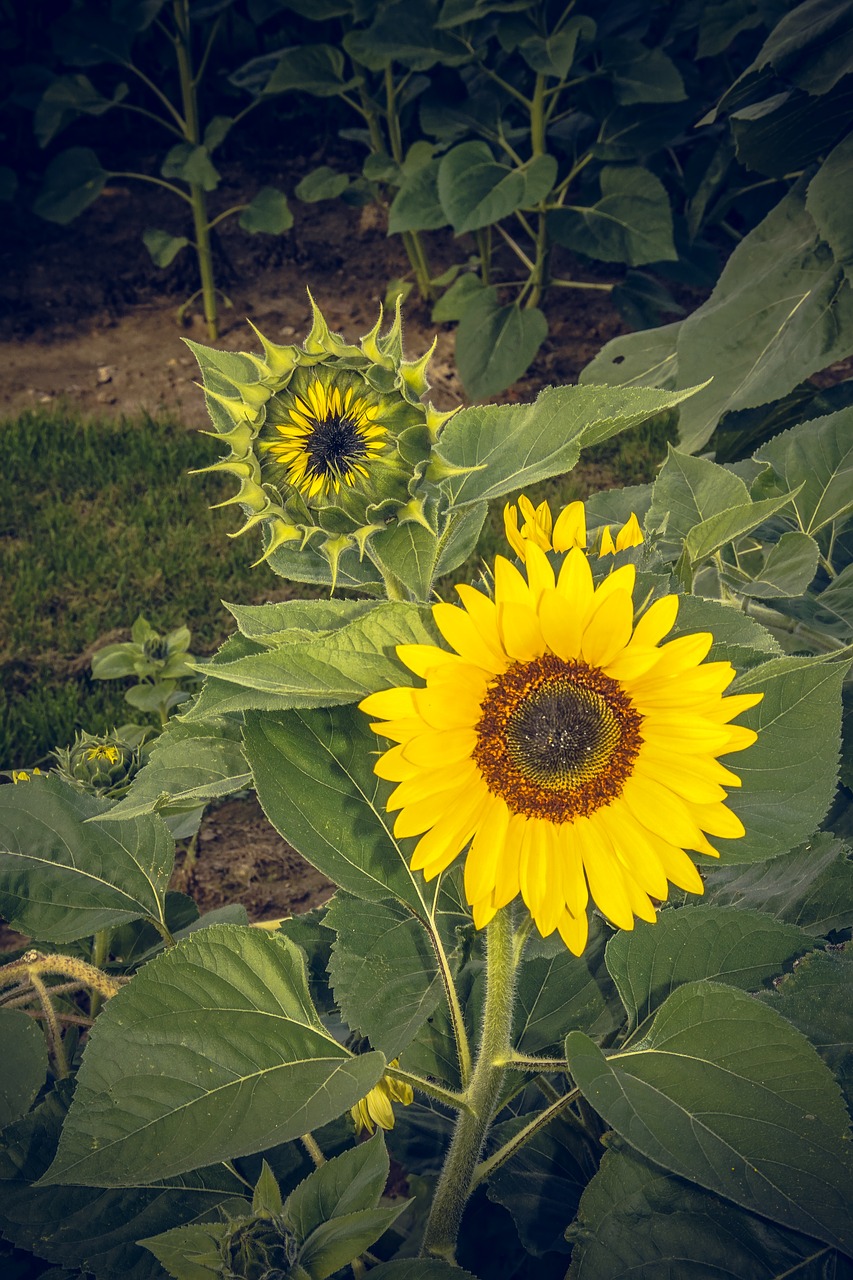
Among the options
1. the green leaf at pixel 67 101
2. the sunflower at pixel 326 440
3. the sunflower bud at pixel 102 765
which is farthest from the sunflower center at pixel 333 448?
the green leaf at pixel 67 101

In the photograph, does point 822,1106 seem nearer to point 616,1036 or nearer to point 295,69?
point 616,1036

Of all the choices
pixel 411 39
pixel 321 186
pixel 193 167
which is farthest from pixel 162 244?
pixel 411 39

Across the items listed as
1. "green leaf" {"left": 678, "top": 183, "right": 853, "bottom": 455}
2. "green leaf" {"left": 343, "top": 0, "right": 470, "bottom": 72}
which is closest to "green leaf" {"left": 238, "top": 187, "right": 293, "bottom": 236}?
"green leaf" {"left": 343, "top": 0, "right": 470, "bottom": 72}

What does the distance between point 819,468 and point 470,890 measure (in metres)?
0.82

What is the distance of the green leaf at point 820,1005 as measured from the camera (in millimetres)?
1013

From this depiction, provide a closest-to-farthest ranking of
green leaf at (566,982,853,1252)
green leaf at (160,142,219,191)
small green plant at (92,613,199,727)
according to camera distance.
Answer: green leaf at (566,982,853,1252), small green plant at (92,613,199,727), green leaf at (160,142,219,191)

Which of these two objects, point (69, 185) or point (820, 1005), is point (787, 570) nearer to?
point (820, 1005)

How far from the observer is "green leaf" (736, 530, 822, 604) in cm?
128

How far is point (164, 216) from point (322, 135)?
91cm

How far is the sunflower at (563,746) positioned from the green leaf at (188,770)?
7.8 inches

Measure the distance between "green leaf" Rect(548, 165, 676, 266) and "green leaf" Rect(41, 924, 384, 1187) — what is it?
3297 mm

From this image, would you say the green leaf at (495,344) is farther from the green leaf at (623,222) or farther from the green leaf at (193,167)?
the green leaf at (193,167)

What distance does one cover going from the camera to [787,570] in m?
1.30

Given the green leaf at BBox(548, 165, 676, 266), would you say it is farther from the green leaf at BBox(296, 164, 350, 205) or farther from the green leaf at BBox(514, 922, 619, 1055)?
the green leaf at BBox(514, 922, 619, 1055)
